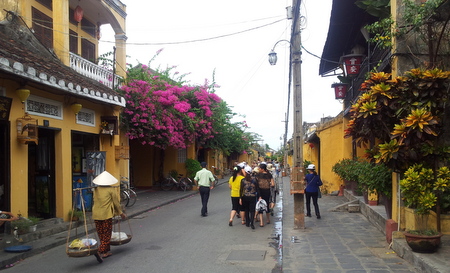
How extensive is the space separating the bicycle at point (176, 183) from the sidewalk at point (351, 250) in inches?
436

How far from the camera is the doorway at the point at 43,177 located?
10.4 metres

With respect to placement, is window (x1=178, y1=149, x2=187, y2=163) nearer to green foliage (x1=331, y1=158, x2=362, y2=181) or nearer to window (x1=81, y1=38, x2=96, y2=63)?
window (x1=81, y1=38, x2=96, y2=63)

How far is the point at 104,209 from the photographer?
6.91 meters

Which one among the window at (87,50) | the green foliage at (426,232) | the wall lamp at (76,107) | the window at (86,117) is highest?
the window at (87,50)

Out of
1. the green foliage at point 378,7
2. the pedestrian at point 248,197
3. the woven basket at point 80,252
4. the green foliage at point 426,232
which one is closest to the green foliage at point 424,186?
the green foliage at point 426,232

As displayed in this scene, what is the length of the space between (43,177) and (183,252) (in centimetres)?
524

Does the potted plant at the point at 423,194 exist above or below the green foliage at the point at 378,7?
below

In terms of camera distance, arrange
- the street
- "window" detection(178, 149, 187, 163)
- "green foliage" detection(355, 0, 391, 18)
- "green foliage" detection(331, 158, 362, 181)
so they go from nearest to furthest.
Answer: the street < "green foliage" detection(355, 0, 391, 18) < "green foliage" detection(331, 158, 362, 181) < "window" detection(178, 149, 187, 163)

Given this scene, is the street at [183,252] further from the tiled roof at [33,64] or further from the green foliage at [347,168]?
the green foliage at [347,168]

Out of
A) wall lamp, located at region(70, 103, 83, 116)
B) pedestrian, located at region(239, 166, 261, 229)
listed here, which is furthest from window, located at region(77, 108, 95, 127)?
pedestrian, located at region(239, 166, 261, 229)

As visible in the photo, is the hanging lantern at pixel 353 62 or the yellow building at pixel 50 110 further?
the hanging lantern at pixel 353 62

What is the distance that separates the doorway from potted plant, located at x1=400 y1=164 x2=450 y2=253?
8.54m

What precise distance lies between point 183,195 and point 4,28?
11.1m

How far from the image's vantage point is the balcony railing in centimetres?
1230
